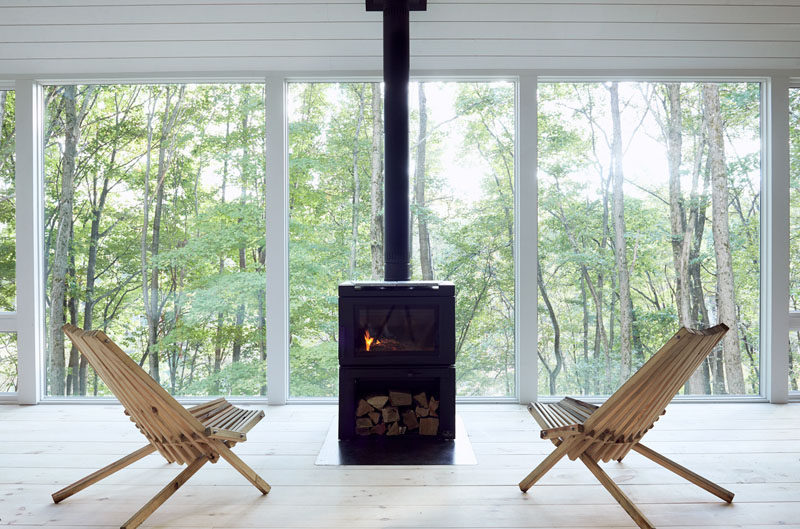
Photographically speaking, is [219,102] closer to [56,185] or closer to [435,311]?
[56,185]

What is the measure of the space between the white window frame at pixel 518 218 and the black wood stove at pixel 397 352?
986 mm

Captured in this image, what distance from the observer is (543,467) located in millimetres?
2314

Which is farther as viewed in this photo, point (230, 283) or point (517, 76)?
point (230, 283)

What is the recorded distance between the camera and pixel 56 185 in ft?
15.1

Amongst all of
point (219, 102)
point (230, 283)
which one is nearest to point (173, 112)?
point (219, 102)

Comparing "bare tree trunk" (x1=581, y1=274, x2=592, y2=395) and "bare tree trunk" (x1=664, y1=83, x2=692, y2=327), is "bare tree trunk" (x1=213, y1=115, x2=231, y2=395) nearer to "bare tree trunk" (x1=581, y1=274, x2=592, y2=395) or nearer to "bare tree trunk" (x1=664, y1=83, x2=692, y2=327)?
"bare tree trunk" (x1=581, y1=274, x2=592, y2=395)

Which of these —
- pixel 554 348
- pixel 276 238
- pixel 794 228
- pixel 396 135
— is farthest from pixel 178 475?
pixel 794 228

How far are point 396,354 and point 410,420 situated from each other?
1.39 ft

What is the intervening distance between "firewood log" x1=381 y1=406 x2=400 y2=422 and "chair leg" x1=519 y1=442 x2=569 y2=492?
2.99 ft

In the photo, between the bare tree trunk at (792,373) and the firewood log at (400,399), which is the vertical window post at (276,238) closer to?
the firewood log at (400,399)

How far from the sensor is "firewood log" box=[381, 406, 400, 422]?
3088 mm

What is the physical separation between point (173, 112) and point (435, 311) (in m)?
3.38

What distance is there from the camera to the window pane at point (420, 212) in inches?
190

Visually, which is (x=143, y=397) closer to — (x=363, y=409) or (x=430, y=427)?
(x=363, y=409)
